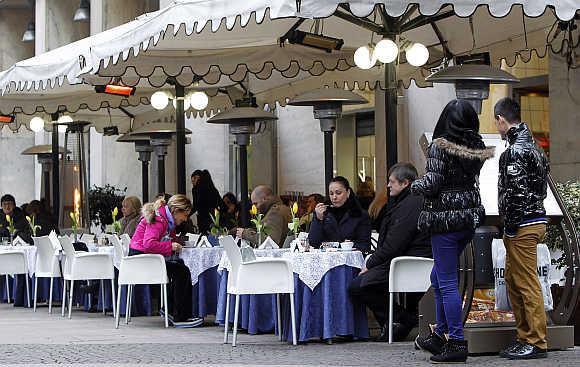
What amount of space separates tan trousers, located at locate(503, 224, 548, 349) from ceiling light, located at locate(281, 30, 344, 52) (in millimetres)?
4557

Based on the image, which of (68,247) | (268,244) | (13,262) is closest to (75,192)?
(13,262)

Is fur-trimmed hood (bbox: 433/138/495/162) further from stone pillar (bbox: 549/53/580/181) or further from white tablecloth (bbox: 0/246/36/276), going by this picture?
white tablecloth (bbox: 0/246/36/276)

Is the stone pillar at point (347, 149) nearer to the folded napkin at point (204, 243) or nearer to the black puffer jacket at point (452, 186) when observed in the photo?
the folded napkin at point (204, 243)

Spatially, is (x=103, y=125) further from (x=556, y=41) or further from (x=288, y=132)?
(x=556, y=41)

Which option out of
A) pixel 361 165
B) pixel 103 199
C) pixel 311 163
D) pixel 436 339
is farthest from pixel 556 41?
pixel 103 199

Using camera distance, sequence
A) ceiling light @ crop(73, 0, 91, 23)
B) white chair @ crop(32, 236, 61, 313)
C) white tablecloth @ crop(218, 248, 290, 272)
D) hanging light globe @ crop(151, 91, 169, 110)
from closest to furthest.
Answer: white tablecloth @ crop(218, 248, 290, 272), white chair @ crop(32, 236, 61, 313), hanging light globe @ crop(151, 91, 169, 110), ceiling light @ crop(73, 0, 91, 23)

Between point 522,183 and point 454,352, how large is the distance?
4.31 ft

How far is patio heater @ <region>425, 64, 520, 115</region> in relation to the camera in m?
12.9

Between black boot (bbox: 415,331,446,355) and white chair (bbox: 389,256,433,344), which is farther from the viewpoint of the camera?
white chair (bbox: 389,256,433,344)

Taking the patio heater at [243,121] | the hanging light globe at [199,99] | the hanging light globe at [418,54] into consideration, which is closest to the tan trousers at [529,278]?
the hanging light globe at [418,54]

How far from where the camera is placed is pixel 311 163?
81.7 feet

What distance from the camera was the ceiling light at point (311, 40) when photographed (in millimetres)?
13539

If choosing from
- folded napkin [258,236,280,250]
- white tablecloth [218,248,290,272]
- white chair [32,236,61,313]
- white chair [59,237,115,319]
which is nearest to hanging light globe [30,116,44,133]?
white chair [32,236,61,313]

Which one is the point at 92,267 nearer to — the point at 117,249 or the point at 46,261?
the point at 117,249
